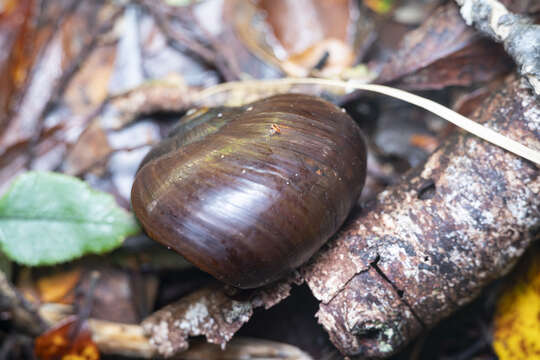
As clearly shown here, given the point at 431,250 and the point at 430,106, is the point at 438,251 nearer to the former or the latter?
the point at 431,250

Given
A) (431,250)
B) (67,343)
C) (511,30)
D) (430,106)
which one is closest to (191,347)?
(67,343)

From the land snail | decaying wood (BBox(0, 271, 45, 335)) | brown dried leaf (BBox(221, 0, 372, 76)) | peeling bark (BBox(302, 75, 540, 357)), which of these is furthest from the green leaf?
brown dried leaf (BBox(221, 0, 372, 76))

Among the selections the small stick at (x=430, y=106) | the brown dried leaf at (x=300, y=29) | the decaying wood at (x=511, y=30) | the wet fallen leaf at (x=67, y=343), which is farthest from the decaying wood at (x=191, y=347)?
the brown dried leaf at (x=300, y=29)

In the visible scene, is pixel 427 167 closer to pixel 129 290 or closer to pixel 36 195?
pixel 129 290

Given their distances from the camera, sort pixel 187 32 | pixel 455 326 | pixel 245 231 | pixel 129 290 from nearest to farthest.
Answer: pixel 245 231
pixel 455 326
pixel 129 290
pixel 187 32

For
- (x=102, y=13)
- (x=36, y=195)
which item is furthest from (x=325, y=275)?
(x=102, y=13)

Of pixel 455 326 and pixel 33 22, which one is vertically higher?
pixel 33 22

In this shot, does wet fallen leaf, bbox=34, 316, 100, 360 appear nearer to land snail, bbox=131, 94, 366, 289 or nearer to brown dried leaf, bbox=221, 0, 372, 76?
land snail, bbox=131, 94, 366, 289
